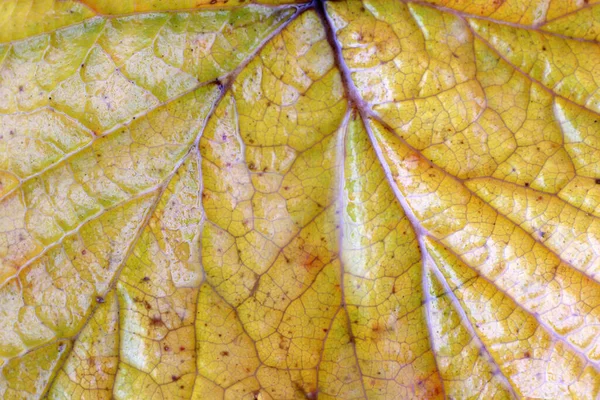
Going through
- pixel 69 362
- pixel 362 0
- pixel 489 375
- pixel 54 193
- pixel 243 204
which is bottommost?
pixel 489 375

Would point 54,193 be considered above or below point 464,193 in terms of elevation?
above

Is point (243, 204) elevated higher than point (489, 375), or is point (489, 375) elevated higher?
point (243, 204)

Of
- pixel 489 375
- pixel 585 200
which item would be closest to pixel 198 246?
pixel 489 375

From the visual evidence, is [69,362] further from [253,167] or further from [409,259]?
[409,259]

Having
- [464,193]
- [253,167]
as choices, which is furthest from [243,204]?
[464,193]

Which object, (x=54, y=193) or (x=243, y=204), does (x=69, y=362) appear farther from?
(x=243, y=204)

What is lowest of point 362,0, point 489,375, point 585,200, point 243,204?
point 489,375
